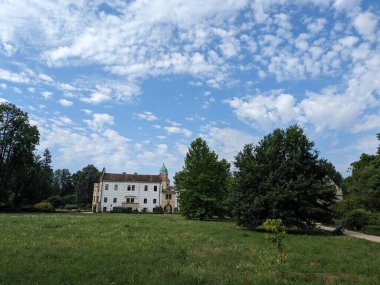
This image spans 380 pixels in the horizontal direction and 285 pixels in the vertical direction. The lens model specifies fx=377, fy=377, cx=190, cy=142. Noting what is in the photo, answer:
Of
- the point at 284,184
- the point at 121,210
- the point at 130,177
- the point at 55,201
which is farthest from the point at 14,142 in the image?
the point at 284,184

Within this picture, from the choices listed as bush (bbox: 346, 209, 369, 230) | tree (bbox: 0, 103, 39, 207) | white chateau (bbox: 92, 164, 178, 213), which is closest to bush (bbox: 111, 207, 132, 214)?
white chateau (bbox: 92, 164, 178, 213)

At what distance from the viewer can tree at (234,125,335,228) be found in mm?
26500

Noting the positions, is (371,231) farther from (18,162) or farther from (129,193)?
(129,193)

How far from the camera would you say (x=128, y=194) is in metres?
101

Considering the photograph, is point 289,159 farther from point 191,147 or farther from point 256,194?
point 191,147

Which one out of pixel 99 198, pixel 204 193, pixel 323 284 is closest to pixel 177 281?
pixel 323 284

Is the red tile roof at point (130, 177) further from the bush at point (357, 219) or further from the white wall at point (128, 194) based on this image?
the bush at point (357, 219)

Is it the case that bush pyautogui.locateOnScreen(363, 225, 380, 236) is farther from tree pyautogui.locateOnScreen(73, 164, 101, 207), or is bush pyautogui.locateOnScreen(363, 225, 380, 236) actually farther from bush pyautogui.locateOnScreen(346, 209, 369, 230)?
tree pyautogui.locateOnScreen(73, 164, 101, 207)

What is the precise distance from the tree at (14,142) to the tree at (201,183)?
99.7ft

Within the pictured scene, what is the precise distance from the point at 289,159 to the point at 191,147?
82.2 ft

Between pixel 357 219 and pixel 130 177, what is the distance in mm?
76810

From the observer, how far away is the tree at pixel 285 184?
26.5 meters

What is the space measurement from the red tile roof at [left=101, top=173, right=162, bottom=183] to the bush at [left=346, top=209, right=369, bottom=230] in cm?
7149

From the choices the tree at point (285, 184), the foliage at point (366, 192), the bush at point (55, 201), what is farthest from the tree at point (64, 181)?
the tree at point (285, 184)
